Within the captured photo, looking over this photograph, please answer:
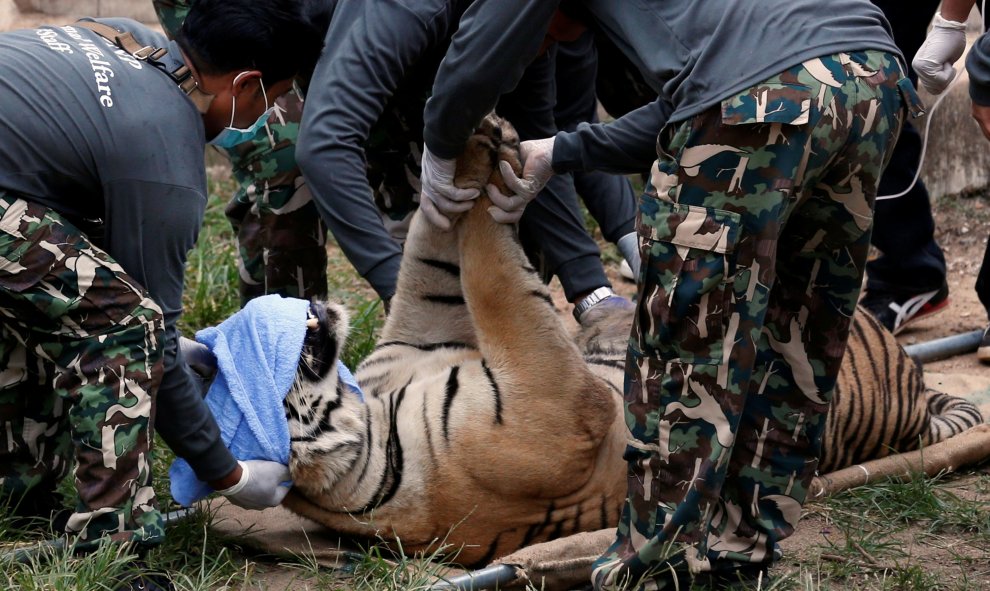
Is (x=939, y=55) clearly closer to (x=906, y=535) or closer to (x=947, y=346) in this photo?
(x=906, y=535)

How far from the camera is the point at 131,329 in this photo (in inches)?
107

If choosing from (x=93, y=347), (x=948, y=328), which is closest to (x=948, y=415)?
(x=948, y=328)

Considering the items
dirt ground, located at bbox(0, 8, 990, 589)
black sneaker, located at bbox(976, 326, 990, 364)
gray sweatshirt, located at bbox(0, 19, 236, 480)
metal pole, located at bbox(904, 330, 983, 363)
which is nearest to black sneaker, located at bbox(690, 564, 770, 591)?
dirt ground, located at bbox(0, 8, 990, 589)

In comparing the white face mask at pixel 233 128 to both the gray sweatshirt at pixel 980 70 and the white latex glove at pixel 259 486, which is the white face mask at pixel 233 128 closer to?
the white latex glove at pixel 259 486

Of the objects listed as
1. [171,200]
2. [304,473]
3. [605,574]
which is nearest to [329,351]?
[304,473]

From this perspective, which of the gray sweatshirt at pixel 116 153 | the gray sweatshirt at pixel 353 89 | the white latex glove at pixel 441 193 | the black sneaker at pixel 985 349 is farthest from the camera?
the black sneaker at pixel 985 349

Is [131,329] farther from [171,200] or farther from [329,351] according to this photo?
[329,351]

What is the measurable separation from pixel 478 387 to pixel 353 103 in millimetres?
940

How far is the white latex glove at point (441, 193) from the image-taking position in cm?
314

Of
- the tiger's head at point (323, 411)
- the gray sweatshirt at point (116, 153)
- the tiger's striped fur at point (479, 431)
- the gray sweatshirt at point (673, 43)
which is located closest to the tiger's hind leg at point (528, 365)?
the tiger's striped fur at point (479, 431)

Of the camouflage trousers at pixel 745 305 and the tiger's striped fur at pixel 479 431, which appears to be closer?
the camouflage trousers at pixel 745 305

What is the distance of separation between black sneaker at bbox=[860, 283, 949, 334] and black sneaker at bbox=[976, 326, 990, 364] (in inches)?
15.9

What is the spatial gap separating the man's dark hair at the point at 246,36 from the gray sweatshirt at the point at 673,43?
426mm

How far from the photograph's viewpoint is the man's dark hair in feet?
9.14
